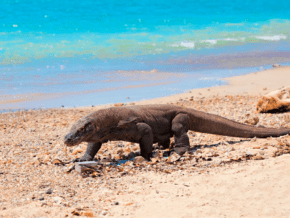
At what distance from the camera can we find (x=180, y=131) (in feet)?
22.1

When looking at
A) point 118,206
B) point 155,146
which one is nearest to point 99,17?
point 155,146

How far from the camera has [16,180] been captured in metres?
5.38

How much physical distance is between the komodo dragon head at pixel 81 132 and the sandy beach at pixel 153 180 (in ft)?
1.90

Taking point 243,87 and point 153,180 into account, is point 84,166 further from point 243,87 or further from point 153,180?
point 243,87

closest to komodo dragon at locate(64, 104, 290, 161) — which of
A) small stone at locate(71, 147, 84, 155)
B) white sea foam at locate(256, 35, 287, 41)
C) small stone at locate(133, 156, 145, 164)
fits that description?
small stone at locate(133, 156, 145, 164)

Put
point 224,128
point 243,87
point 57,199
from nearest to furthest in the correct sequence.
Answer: point 57,199 < point 224,128 < point 243,87

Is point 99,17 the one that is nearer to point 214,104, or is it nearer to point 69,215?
point 214,104

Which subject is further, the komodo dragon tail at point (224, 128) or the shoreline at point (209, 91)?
the shoreline at point (209, 91)

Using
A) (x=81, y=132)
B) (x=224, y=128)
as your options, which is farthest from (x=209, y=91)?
(x=81, y=132)

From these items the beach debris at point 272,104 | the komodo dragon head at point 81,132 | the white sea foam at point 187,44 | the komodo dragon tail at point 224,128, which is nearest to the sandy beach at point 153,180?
the komodo dragon tail at point 224,128

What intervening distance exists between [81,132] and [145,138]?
1.28 metres

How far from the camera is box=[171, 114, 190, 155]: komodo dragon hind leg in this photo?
262 inches

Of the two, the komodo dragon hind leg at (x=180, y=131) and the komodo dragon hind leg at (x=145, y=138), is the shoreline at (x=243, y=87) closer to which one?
the komodo dragon hind leg at (x=180, y=131)

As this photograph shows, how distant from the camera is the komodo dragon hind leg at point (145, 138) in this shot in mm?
6301
